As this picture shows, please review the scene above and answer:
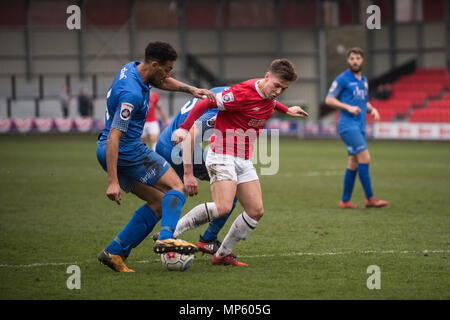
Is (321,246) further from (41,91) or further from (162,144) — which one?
(41,91)

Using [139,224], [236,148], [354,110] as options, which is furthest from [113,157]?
[354,110]

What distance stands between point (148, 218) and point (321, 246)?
6.71ft

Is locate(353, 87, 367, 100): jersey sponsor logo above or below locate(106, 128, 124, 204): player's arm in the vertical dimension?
above

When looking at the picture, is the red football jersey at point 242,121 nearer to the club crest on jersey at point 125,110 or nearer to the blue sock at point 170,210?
the blue sock at point 170,210

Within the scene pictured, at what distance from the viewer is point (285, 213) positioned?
934 centimetres

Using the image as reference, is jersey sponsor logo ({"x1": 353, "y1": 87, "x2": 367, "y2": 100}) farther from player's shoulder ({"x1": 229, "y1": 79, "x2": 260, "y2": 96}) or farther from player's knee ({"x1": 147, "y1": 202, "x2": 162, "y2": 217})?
player's knee ({"x1": 147, "y1": 202, "x2": 162, "y2": 217})

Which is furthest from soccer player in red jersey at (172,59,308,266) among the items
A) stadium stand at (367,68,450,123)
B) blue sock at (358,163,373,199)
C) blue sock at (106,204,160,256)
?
stadium stand at (367,68,450,123)

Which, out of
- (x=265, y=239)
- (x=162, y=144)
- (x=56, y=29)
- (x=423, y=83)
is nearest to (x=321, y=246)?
(x=265, y=239)

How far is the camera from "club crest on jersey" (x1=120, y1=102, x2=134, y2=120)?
530cm

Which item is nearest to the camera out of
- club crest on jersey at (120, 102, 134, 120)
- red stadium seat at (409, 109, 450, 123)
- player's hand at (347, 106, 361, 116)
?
club crest on jersey at (120, 102, 134, 120)

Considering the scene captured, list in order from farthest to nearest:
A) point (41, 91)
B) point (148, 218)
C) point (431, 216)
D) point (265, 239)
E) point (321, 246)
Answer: point (41, 91), point (431, 216), point (265, 239), point (321, 246), point (148, 218)

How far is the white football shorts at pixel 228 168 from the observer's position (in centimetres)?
596

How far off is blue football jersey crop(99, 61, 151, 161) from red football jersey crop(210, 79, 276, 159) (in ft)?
2.51

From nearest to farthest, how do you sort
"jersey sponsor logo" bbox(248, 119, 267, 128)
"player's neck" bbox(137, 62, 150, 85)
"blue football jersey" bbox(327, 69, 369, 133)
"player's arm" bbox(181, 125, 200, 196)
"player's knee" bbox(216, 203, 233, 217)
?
1. "player's neck" bbox(137, 62, 150, 85)
2. "player's arm" bbox(181, 125, 200, 196)
3. "player's knee" bbox(216, 203, 233, 217)
4. "jersey sponsor logo" bbox(248, 119, 267, 128)
5. "blue football jersey" bbox(327, 69, 369, 133)
